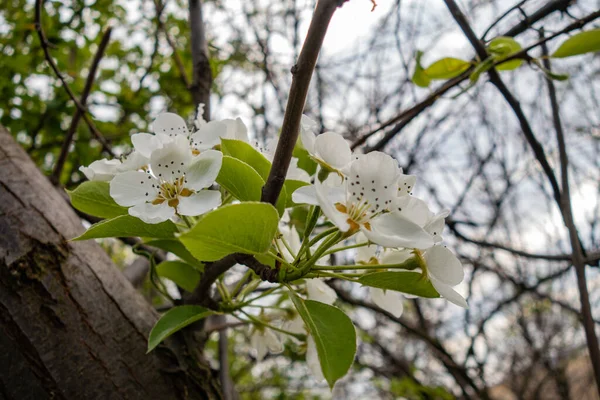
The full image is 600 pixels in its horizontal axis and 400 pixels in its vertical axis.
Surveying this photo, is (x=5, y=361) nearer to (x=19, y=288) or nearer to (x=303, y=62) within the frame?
(x=19, y=288)

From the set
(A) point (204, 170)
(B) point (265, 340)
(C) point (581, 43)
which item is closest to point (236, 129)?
(A) point (204, 170)

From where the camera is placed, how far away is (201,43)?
132cm

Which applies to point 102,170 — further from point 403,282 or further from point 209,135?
point 403,282

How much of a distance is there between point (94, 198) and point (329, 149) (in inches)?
14.0

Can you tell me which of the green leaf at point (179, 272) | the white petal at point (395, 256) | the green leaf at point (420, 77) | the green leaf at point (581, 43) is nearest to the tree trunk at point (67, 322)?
the green leaf at point (179, 272)

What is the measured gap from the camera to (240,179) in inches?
24.3

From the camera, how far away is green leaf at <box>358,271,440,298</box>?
0.62m

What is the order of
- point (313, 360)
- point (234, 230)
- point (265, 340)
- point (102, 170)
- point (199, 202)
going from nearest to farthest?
point (234, 230) → point (199, 202) → point (102, 170) → point (313, 360) → point (265, 340)

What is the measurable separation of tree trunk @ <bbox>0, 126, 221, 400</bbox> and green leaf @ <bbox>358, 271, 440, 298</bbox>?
426 millimetres

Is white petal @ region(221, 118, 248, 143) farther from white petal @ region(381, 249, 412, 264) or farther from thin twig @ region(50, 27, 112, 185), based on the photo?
thin twig @ region(50, 27, 112, 185)

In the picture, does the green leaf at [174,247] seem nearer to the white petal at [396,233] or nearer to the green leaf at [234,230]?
the green leaf at [234,230]

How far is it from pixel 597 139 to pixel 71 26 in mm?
2692

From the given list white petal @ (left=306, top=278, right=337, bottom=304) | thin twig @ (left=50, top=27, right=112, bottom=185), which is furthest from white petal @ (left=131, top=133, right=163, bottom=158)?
thin twig @ (left=50, top=27, right=112, bottom=185)

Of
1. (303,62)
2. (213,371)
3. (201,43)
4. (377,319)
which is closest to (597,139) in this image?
(377,319)
